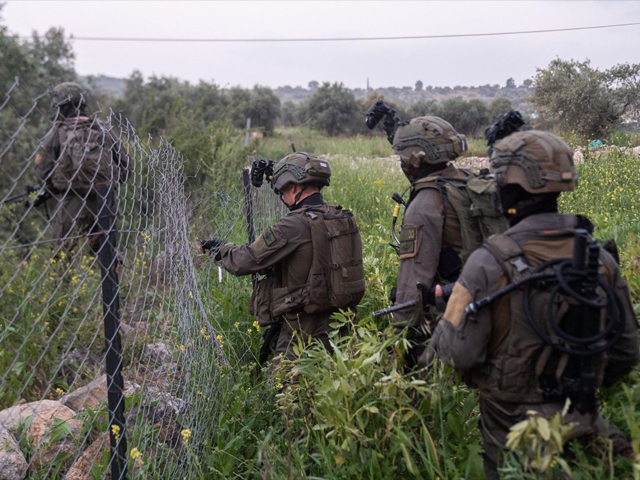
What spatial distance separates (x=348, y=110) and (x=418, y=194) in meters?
28.5

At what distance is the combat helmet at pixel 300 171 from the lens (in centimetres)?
359

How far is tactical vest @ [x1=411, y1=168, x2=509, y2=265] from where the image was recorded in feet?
9.43

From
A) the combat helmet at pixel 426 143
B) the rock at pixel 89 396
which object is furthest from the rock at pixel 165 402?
the combat helmet at pixel 426 143

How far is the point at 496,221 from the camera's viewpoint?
9.46 feet

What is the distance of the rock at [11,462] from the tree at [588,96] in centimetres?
1390

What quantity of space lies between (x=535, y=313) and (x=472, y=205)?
101 centimetres

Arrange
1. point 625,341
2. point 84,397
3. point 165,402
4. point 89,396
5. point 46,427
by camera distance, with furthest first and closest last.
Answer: point 89,396, point 84,397, point 46,427, point 165,402, point 625,341

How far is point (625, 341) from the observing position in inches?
83.4

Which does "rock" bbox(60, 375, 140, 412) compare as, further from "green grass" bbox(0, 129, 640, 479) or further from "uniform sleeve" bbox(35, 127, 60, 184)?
"uniform sleeve" bbox(35, 127, 60, 184)

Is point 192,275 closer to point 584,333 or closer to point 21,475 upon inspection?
point 21,475

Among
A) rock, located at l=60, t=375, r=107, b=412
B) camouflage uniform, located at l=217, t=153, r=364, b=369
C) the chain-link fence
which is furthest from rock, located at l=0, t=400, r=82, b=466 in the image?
camouflage uniform, located at l=217, t=153, r=364, b=369

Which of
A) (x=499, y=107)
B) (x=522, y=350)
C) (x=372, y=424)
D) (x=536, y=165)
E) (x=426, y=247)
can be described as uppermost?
(x=499, y=107)

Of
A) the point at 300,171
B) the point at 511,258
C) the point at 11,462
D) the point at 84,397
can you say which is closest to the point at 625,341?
the point at 511,258

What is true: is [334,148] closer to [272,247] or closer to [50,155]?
[50,155]
